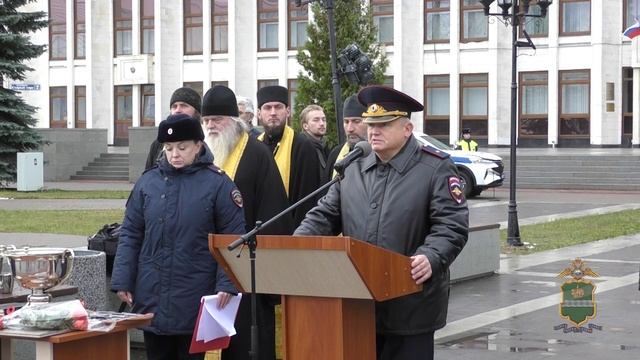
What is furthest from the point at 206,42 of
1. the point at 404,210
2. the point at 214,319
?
the point at 404,210

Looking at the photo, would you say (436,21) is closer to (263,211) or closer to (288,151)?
(288,151)

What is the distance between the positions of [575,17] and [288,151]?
135 feet

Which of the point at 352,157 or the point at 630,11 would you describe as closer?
the point at 352,157

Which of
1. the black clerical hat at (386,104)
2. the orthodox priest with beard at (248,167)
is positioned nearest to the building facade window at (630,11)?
the orthodox priest with beard at (248,167)

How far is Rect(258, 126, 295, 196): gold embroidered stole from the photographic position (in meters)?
8.63

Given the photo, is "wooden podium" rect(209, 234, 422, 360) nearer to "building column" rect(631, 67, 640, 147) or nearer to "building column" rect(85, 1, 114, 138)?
"building column" rect(631, 67, 640, 147)

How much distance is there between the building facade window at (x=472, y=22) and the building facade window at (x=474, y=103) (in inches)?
65.3

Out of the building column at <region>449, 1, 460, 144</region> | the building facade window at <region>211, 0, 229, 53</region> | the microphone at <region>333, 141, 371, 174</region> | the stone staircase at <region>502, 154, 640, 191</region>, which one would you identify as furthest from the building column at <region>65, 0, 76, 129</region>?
the microphone at <region>333, 141, 371, 174</region>

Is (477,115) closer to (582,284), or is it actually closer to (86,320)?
(582,284)

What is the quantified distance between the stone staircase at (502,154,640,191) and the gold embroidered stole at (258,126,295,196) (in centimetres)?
2753

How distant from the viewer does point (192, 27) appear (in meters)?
57.1

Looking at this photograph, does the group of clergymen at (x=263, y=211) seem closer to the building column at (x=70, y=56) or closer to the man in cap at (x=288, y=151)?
the man in cap at (x=288, y=151)

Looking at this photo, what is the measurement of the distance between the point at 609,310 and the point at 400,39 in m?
39.2

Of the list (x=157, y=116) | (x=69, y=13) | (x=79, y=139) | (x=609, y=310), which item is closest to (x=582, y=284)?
(x=609, y=310)
